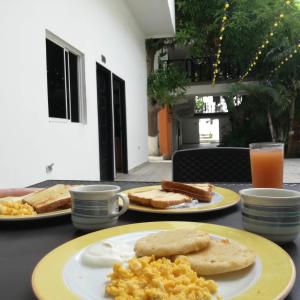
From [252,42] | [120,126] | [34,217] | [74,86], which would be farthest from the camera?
[252,42]

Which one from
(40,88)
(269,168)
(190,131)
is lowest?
(269,168)

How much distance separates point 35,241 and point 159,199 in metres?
0.32

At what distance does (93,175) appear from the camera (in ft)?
13.8

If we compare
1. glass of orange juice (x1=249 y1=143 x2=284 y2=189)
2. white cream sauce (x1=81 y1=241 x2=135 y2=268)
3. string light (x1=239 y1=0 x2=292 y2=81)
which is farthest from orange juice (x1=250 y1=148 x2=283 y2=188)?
string light (x1=239 y1=0 x2=292 y2=81)

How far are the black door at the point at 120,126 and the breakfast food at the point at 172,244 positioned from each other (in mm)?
5531

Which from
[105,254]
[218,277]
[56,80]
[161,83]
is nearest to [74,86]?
[56,80]

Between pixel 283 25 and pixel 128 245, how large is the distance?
1032 centimetres

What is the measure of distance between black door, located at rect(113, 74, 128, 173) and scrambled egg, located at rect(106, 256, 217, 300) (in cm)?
563

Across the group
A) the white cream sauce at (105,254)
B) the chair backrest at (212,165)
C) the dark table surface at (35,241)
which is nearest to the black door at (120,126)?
the chair backrest at (212,165)

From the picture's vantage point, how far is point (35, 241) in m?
0.69

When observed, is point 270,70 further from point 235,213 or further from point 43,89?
point 235,213

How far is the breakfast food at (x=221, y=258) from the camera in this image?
1.55 ft

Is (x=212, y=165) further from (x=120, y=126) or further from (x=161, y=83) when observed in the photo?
(x=161, y=83)

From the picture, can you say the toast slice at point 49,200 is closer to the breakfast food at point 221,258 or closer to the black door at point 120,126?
the breakfast food at point 221,258
